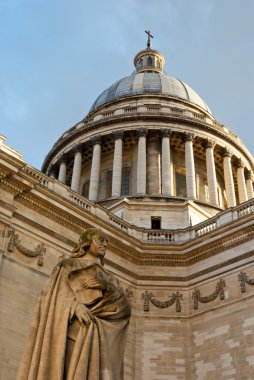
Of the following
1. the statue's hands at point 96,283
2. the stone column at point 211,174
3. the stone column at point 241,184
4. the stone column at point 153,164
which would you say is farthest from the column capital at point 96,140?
the statue's hands at point 96,283

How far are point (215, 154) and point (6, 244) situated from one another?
25.2m

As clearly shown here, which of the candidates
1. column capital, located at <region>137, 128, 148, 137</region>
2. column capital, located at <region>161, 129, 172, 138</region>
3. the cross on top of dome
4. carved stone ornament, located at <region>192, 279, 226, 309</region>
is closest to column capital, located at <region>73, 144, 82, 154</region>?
column capital, located at <region>137, 128, 148, 137</region>

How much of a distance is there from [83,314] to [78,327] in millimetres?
138

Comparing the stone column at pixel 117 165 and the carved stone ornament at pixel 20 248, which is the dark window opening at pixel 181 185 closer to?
the stone column at pixel 117 165

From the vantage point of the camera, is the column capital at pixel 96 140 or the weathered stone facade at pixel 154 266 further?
the column capital at pixel 96 140

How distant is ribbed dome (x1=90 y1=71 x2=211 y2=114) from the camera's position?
45.3 meters

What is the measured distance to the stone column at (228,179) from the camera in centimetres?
3753

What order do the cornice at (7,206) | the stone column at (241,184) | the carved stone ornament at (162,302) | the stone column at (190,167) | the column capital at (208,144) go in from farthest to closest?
the stone column at (241,184), the column capital at (208,144), the stone column at (190,167), the carved stone ornament at (162,302), the cornice at (7,206)

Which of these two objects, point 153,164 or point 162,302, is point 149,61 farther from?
point 162,302

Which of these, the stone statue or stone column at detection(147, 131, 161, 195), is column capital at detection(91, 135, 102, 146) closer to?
stone column at detection(147, 131, 161, 195)

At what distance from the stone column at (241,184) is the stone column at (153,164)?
23.2ft

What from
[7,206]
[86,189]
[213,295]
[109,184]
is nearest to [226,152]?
[109,184]

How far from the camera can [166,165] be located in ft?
121

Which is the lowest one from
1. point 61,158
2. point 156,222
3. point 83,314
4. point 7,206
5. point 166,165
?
point 83,314
